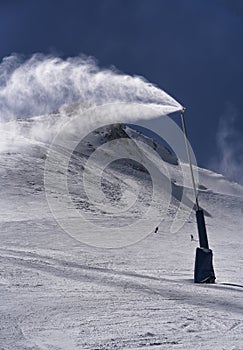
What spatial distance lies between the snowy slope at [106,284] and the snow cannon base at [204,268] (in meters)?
0.30

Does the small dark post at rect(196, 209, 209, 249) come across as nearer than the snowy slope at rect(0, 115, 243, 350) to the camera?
No

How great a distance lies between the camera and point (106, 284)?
422 inches

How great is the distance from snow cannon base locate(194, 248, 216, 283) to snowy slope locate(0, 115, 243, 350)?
30 centimetres

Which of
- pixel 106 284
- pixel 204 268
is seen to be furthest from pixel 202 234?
pixel 106 284

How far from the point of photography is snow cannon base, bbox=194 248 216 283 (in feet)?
40.8

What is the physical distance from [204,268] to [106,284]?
119 inches

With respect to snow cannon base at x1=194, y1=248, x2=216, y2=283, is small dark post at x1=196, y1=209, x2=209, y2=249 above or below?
above

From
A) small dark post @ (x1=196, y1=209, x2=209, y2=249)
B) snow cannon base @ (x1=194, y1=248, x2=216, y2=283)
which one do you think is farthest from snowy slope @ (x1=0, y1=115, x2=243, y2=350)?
small dark post @ (x1=196, y1=209, x2=209, y2=249)

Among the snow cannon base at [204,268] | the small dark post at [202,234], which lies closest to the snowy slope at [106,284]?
the snow cannon base at [204,268]

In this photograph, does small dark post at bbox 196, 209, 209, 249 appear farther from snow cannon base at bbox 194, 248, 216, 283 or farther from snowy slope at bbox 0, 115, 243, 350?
snowy slope at bbox 0, 115, 243, 350

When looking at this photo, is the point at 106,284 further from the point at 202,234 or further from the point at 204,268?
the point at 202,234

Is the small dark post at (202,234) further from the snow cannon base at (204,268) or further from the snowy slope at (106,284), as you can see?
the snowy slope at (106,284)

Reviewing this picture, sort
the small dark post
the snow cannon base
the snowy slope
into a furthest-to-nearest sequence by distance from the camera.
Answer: the small dark post < the snow cannon base < the snowy slope

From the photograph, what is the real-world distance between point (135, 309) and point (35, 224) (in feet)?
41.9
